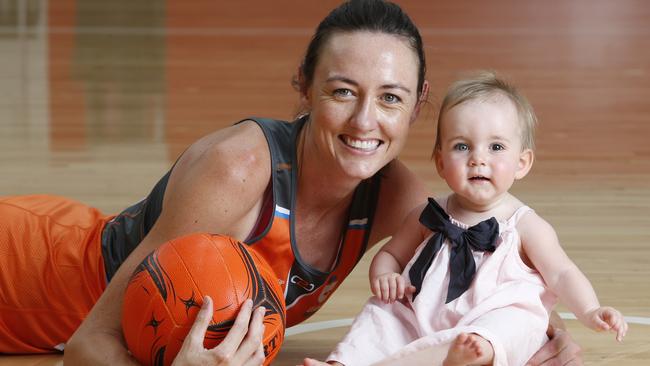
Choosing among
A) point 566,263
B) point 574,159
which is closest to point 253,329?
point 566,263

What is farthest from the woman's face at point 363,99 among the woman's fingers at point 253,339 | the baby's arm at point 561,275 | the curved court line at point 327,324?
the curved court line at point 327,324

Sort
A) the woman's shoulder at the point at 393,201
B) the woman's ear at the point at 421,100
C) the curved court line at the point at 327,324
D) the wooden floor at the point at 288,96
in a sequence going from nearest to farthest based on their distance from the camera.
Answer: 1. the woman's ear at the point at 421,100
2. the woman's shoulder at the point at 393,201
3. the curved court line at the point at 327,324
4. the wooden floor at the point at 288,96

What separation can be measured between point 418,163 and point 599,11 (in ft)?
17.6

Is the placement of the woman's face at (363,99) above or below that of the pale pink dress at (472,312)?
above

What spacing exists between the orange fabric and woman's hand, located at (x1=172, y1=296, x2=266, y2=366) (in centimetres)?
76

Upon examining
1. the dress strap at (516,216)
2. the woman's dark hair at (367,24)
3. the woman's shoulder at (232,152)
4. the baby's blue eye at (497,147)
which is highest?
the woman's dark hair at (367,24)

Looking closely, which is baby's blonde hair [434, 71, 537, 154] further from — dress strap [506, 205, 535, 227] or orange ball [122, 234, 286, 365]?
orange ball [122, 234, 286, 365]

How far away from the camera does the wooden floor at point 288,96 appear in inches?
152

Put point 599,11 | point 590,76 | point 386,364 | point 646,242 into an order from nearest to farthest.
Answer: point 386,364 < point 646,242 < point 590,76 < point 599,11

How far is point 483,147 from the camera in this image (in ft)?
8.04

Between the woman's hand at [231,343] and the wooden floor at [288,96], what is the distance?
652mm

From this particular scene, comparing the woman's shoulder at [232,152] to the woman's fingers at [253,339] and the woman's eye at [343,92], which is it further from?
the woman's fingers at [253,339]

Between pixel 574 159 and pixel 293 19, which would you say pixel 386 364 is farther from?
pixel 293 19

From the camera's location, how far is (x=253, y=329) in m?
2.16
